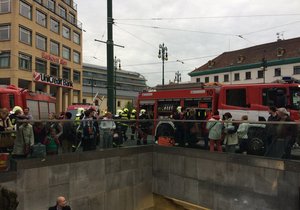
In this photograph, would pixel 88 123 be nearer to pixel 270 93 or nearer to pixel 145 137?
pixel 145 137

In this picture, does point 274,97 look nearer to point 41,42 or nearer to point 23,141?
point 23,141

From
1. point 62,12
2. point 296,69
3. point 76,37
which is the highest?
point 62,12

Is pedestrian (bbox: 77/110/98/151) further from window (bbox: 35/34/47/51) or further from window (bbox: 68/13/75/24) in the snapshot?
window (bbox: 68/13/75/24)

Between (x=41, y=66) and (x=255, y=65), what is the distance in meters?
34.9

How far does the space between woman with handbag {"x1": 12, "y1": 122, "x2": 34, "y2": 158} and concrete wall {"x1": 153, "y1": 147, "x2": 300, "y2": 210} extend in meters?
5.07

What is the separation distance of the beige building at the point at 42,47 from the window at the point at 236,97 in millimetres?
29336

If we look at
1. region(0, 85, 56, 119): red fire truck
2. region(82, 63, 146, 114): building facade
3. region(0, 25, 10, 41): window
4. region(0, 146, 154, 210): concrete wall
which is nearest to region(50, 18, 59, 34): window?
region(0, 25, 10, 41): window

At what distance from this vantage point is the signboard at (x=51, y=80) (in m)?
44.0

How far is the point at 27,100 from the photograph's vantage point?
19.2m

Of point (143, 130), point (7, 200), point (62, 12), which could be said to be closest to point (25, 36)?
point (62, 12)

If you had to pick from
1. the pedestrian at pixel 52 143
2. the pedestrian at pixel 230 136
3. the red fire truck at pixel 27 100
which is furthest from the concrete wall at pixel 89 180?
the red fire truck at pixel 27 100

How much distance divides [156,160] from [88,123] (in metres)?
3.44

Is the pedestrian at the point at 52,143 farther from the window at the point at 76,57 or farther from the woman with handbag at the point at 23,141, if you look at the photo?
the window at the point at 76,57

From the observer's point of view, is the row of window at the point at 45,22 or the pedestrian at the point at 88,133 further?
the row of window at the point at 45,22
